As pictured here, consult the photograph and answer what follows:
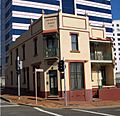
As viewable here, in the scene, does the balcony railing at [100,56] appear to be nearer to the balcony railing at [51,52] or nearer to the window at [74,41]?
the window at [74,41]

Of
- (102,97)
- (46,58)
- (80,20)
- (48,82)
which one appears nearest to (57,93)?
(48,82)

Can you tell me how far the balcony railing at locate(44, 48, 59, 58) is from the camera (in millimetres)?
31938

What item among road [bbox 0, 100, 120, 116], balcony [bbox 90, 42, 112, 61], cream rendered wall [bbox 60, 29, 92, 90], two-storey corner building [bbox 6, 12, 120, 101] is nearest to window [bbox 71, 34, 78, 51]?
two-storey corner building [bbox 6, 12, 120, 101]

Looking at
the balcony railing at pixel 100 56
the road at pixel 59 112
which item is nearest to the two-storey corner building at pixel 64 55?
the balcony railing at pixel 100 56

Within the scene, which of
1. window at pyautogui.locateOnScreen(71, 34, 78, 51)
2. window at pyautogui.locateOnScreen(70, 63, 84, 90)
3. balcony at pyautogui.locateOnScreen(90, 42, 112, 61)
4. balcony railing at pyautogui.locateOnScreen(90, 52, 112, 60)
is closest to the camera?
window at pyautogui.locateOnScreen(70, 63, 84, 90)

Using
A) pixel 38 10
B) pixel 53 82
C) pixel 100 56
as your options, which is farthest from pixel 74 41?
pixel 38 10

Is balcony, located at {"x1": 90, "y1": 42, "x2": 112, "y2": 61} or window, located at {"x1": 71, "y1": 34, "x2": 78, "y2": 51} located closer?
window, located at {"x1": 71, "y1": 34, "x2": 78, "y2": 51}

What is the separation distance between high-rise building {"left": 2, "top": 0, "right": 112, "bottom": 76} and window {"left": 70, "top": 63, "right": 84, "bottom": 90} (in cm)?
3647

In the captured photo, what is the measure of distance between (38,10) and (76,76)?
47.3m

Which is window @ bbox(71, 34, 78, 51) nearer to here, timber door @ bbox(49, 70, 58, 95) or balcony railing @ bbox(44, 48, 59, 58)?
balcony railing @ bbox(44, 48, 59, 58)

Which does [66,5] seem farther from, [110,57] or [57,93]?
[57,93]

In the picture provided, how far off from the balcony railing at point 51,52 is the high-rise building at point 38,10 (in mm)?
36846

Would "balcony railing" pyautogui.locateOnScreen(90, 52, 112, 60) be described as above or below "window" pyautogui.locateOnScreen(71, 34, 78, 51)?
below

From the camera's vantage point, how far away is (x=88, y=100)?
32812mm
